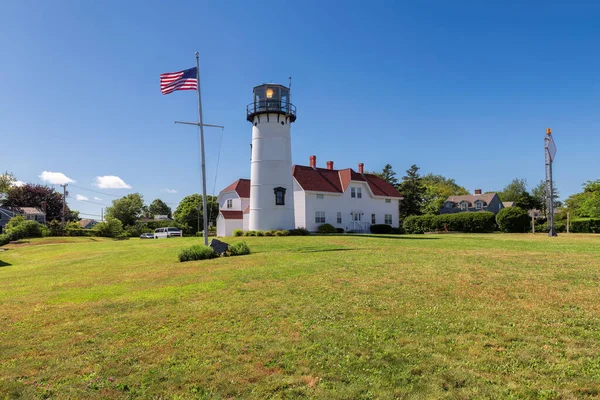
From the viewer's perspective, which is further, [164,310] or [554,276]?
[554,276]

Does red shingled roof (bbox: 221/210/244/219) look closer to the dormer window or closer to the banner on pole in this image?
the dormer window

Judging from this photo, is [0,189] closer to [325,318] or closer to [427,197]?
[427,197]

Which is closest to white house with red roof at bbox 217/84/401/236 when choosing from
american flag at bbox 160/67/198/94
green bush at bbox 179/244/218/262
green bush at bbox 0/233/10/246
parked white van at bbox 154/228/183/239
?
parked white van at bbox 154/228/183/239

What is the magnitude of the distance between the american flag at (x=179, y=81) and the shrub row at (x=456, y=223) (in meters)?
38.8

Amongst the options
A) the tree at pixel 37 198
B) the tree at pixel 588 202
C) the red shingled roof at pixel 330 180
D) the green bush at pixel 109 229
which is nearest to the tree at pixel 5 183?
the tree at pixel 37 198

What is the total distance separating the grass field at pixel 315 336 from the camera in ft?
14.9

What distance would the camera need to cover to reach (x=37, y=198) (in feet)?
239

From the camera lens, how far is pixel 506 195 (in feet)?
275

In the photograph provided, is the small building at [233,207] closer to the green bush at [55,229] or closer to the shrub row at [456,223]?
the green bush at [55,229]

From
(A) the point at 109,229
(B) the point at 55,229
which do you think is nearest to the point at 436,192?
(A) the point at 109,229

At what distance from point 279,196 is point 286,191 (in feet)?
2.41

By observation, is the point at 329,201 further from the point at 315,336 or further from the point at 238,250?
the point at 315,336

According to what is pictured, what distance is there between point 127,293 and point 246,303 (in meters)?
3.54

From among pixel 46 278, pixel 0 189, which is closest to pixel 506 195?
pixel 46 278
